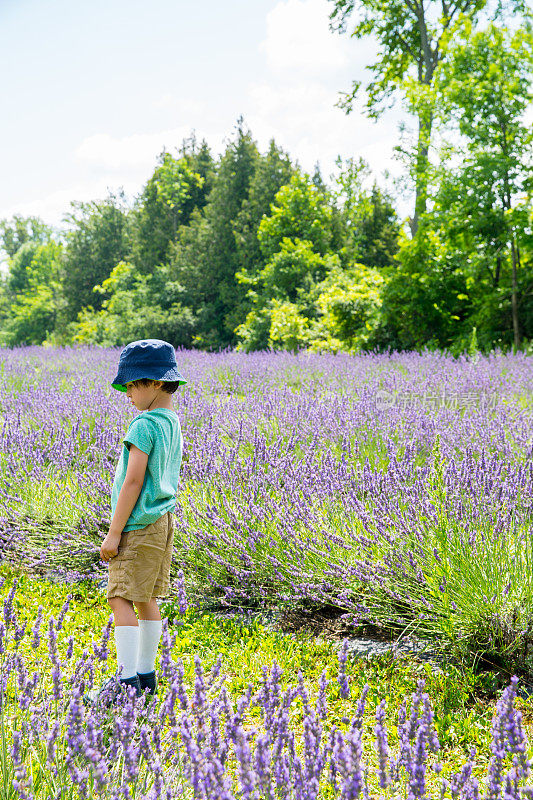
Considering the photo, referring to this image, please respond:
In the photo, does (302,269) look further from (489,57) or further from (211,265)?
(489,57)

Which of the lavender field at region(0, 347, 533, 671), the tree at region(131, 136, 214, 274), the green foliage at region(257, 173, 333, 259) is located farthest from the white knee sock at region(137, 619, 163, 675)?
the tree at region(131, 136, 214, 274)

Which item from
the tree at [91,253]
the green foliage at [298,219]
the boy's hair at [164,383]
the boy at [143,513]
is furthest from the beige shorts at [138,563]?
the tree at [91,253]

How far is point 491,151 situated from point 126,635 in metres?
11.1

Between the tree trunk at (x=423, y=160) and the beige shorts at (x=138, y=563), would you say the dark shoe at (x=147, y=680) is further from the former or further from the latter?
the tree trunk at (x=423, y=160)

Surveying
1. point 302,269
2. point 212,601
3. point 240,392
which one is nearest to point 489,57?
point 302,269

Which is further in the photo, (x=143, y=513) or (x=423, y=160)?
(x=423, y=160)

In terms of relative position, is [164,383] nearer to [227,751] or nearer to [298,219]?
[227,751]

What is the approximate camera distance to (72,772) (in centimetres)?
120

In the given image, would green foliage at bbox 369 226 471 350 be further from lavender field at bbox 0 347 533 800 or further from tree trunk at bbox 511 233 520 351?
lavender field at bbox 0 347 533 800

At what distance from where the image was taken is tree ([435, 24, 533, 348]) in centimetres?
1043

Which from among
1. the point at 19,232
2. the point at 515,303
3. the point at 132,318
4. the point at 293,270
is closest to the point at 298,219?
the point at 293,270

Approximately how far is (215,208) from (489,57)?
10382 millimetres

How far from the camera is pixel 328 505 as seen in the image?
3062mm

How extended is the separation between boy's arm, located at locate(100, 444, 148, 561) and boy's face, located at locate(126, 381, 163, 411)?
0.75ft
